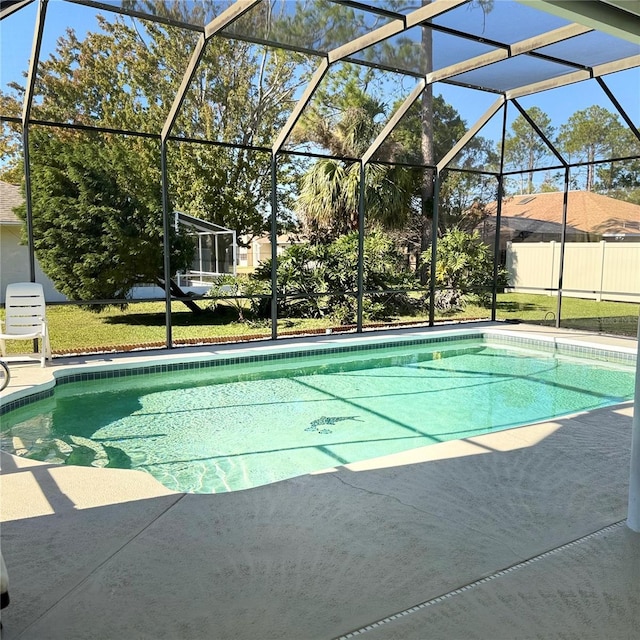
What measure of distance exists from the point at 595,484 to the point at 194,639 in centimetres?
239

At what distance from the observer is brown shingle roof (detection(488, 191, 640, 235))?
43.9ft

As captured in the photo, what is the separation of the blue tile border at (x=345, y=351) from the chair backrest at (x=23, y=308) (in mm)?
733

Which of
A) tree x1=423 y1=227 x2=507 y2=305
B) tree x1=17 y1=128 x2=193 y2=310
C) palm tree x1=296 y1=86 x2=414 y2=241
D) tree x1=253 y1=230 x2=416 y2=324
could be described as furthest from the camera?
tree x1=423 y1=227 x2=507 y2=305

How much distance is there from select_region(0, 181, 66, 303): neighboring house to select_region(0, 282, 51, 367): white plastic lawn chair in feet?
15.4

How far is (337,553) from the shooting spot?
7.95 ft

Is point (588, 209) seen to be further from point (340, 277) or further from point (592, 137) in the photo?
point (340, 277)

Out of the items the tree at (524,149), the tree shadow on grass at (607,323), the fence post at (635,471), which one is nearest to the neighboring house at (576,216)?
the tree at (524,149)

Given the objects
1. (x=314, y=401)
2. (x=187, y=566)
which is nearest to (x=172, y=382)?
(x=314, y=401)

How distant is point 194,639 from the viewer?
1829 mm

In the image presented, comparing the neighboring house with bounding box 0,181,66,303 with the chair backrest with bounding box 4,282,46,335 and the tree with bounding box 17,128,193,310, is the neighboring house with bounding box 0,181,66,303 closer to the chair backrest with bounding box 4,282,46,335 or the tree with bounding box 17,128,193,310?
the tree with bounding box 17,128,193,310

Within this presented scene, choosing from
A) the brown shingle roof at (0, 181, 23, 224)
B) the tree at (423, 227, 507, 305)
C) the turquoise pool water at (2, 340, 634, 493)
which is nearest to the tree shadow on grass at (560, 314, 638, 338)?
the tree at (423, 227, 507, 305)

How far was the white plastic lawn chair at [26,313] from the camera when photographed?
6402mm

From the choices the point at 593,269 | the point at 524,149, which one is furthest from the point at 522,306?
the point at 524,149

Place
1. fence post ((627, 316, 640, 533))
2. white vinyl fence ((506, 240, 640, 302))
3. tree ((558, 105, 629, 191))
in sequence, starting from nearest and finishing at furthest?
fence post ((627, 316, 640, 533)), tree ((558, 105, 629, 191)), white vinyl fence ((506, 240, 640, 302))
